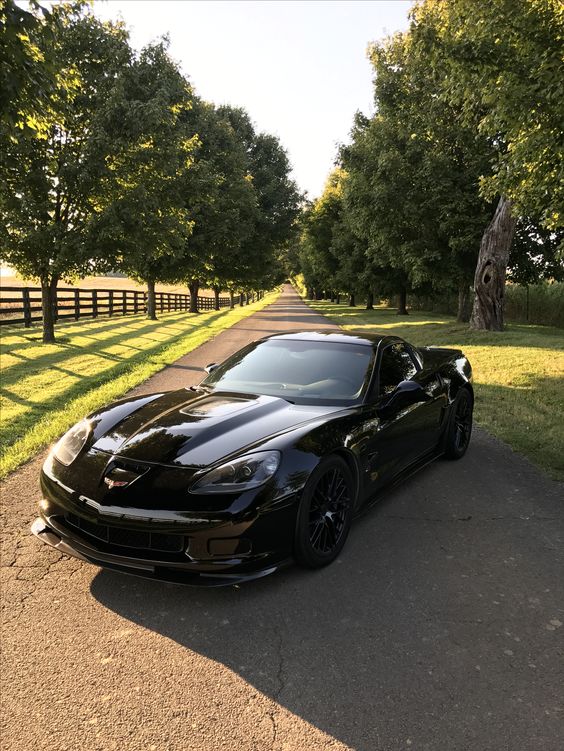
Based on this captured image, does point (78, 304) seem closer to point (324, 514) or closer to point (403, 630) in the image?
point (324, 514)

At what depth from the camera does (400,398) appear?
14.4 ft

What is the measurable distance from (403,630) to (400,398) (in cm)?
197

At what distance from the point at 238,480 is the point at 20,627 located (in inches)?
52.5

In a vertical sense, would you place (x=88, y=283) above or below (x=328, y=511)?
above

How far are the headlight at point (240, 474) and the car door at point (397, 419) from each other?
960 mm

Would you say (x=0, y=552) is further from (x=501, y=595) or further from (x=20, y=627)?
(x=501, y=595)

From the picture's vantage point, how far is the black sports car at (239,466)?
292 cm

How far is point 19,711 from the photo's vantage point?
226 centimetres

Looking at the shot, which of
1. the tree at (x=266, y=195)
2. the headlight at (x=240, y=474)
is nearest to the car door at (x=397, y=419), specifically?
the headlight at (x=240, y=474)

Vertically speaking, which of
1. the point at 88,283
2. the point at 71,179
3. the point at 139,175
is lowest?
the point at 88,283

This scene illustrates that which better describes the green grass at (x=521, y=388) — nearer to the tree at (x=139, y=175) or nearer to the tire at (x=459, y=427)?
the tire at (x=459, y=427)

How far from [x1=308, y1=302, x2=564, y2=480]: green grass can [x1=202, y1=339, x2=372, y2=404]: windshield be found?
2490mm

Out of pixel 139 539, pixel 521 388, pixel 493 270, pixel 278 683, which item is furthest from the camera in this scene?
pixel 493 270

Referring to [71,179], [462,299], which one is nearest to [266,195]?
[462,299]
